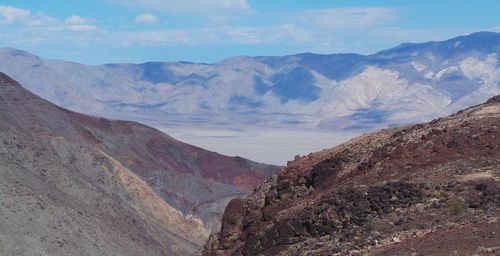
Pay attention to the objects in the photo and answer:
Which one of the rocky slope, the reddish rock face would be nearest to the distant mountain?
the reddish rock face

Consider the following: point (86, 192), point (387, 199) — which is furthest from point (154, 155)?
point (387, 199)

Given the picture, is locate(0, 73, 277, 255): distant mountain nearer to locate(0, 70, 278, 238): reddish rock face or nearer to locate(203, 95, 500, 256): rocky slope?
locate(0, 70, 278, 238): reddish rock face

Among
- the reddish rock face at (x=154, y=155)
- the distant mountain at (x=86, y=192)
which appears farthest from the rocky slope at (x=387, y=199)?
the reddish rock face at (x=154, y=155)

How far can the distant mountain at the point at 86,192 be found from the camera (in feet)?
156

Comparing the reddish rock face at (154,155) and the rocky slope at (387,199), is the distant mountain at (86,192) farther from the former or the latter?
the rocky slope at (387,199)

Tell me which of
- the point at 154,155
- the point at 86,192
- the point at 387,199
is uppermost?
the point at 387,199

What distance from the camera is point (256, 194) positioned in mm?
25750

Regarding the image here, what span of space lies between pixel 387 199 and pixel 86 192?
43137 mm

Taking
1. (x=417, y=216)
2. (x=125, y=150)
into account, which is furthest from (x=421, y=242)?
(x=125, y=150)

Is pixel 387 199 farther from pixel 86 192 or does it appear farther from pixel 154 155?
pixel 154 155

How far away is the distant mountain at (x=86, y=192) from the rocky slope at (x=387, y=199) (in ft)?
74.4

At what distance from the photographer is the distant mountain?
156 ft

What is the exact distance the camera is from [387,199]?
62.5ft

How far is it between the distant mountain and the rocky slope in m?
22.7
